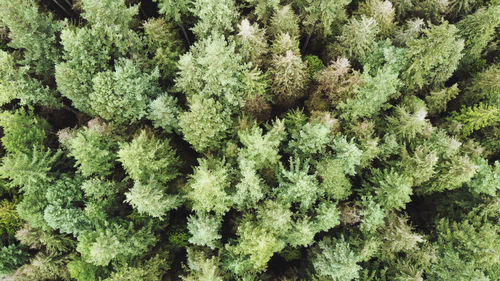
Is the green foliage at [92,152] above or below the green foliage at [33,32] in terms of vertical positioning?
below

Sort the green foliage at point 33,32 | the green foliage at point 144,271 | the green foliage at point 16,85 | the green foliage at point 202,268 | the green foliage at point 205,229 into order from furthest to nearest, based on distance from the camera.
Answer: the green foliage at point 16,85 < the green foliage at point 33,32 < the green foliage at point 144,271 < the green foliage at point 205,229 < the green foliage at point 202,268

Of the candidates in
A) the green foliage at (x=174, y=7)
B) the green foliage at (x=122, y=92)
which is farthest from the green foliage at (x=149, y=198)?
the green foliage at (x=174, y=7)

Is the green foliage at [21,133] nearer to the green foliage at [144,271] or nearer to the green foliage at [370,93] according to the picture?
the green foliage at [144,271]

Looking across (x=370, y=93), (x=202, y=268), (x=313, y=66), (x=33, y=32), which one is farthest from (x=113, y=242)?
(x=370, y=93)

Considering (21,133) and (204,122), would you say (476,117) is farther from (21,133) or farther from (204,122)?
(21,133)

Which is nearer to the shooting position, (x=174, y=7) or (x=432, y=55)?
(x=432, y=55)

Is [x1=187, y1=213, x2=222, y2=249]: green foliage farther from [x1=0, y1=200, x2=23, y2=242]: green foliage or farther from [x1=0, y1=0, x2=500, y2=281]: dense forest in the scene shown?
[x1=0, y1=200, x2=23, y2=242]: green foliage
